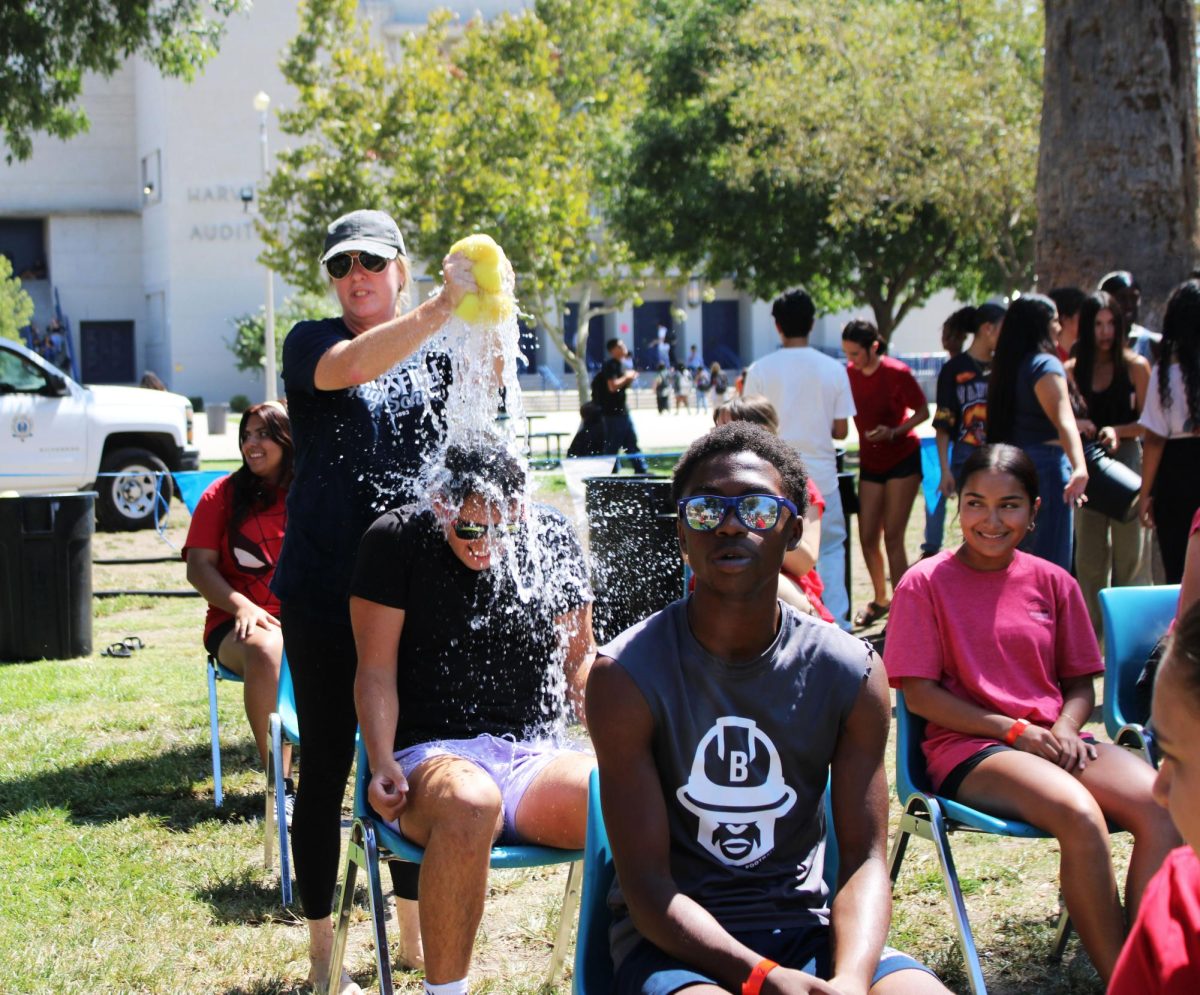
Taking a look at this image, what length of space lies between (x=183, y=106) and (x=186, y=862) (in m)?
44.6

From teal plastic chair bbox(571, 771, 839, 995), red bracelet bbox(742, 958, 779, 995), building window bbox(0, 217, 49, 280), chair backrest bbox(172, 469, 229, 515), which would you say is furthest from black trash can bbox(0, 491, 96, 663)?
building window bbox(0, 217, 49, 280)

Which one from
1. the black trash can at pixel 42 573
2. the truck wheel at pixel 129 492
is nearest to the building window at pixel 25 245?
the truck wheel at pixel 129 492

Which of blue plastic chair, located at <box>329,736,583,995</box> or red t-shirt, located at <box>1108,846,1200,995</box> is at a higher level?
red t-shirt, located at <box>1108,846,1200,995</box>

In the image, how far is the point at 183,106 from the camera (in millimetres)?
45344

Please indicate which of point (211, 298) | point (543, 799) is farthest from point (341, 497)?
point (211, 298)

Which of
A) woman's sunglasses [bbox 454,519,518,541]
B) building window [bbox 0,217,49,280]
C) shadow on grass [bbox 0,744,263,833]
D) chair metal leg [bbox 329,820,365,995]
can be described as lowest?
shadow on grass [bbox 0,744,263,833]

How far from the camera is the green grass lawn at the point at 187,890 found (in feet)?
12.9

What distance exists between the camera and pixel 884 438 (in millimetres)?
8461

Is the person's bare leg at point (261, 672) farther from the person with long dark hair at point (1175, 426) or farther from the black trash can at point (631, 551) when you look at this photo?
the person with long dark hair at point (1175, 426)

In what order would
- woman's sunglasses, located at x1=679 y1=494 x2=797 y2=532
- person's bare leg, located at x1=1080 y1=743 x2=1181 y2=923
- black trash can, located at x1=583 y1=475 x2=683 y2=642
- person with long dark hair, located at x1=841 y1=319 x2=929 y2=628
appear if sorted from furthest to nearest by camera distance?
person with long dark hair, located at x1=841 y1=319 x2=929 y2=628
black trash can, located at x1=583 y1=475 x2=683 y2=642
person's bare leg, located at x1=1080 y1=743 x2=1181 y2=923
woman's sunglasses, located at x1=679 y1=494 x2=797 y2=532

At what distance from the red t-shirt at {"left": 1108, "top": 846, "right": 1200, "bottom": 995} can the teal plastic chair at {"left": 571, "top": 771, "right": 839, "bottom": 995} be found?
1.10m

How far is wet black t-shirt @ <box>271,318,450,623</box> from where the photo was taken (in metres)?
3.65

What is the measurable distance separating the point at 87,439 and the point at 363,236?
38.9ft

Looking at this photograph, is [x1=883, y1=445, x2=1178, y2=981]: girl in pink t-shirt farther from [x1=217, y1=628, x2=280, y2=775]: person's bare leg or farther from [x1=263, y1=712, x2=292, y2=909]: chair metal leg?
[x1=217, y1=628, x2=280, y2=775]: person's bare leg
